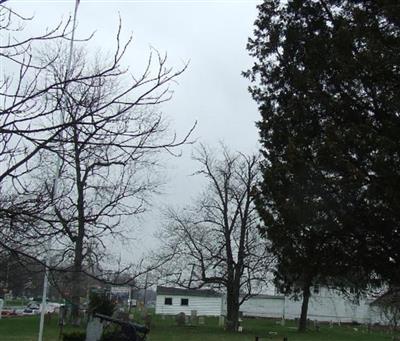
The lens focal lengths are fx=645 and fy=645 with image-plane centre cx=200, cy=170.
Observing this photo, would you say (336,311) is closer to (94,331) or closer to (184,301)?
(184,301)

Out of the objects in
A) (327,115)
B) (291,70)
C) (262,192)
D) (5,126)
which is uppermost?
(291,70)

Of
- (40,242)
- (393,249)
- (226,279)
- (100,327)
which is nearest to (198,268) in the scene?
(226,279)

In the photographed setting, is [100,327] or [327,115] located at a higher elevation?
[327,115]

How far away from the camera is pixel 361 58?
575 inches

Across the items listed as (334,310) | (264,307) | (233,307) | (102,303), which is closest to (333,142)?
(102,303)

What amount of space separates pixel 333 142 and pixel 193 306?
77.1 meters

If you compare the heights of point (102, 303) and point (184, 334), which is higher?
point (102, 303)

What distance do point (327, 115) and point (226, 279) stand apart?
1527 inches

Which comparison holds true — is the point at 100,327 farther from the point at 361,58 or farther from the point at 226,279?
the point at 226,279

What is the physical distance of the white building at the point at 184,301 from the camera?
290ft

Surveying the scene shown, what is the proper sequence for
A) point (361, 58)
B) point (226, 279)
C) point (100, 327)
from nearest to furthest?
point (361, 58), point (100, 327), point (226, 279)

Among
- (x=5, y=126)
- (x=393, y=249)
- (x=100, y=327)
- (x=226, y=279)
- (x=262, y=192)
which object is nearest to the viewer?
(x=5, y=126)

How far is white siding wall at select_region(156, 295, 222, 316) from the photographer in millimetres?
88438

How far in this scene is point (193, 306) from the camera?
89.2m
